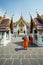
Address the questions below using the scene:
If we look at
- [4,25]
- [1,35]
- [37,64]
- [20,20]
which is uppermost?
[20,20]

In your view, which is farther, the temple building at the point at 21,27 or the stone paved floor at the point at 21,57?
the temple building at the point at 21,27

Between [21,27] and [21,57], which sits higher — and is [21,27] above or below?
above

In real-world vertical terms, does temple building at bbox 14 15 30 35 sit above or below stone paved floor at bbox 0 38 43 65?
above

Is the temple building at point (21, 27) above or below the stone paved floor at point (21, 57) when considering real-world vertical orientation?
above

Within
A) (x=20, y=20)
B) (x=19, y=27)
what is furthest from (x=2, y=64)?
(x=19, y=27)

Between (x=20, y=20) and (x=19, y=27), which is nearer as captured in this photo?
(x=20, y=20)

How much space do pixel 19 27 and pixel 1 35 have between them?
38.2m

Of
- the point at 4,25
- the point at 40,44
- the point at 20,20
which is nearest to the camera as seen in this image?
the point at 40,44

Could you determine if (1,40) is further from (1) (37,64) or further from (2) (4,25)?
(1) (37,64)

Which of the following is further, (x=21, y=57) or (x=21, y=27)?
(x=21, y=27)

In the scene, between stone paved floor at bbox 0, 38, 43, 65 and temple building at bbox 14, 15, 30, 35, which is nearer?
stone paved floor at bbox 0, 38, 43, 65

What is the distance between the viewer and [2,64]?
19.1ft

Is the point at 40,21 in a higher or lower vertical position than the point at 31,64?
higher

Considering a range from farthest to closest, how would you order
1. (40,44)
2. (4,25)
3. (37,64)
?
Result: (4,25), (40,44), (37,64)
